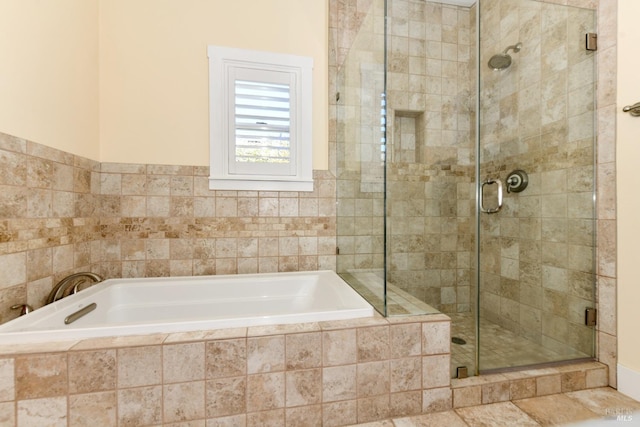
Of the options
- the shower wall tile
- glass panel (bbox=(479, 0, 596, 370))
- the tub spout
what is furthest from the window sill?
the shower wall tile

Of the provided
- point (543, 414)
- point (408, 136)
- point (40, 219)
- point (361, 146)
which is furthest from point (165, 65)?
point (543, 414)

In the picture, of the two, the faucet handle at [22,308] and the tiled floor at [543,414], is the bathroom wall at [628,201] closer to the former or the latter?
the tiled floor at [543,414]

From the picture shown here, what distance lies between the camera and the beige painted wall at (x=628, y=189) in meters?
1.39

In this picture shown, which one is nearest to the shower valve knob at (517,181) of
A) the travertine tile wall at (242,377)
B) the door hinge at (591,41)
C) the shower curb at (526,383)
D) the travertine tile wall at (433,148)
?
the travertine tile wall at (433,148)

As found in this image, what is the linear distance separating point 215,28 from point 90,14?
0.75 metres

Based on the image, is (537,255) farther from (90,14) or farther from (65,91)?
(90,14)

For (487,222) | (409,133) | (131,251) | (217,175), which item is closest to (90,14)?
(217,175)

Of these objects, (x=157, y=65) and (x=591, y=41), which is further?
(x=157, y=65)

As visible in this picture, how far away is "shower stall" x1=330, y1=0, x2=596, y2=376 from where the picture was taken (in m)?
1.63

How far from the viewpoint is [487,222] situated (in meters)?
1.90

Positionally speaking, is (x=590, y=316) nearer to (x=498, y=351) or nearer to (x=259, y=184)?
(x=498, y=351)

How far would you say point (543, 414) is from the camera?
1.25 metres

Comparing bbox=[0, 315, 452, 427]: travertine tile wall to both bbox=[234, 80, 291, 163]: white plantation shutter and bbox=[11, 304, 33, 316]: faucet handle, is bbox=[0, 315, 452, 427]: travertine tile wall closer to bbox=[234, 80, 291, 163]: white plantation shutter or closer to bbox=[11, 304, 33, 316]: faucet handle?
bbox=[11, 304, 33, 316]: faucet handle

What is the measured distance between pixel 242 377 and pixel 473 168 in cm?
187
